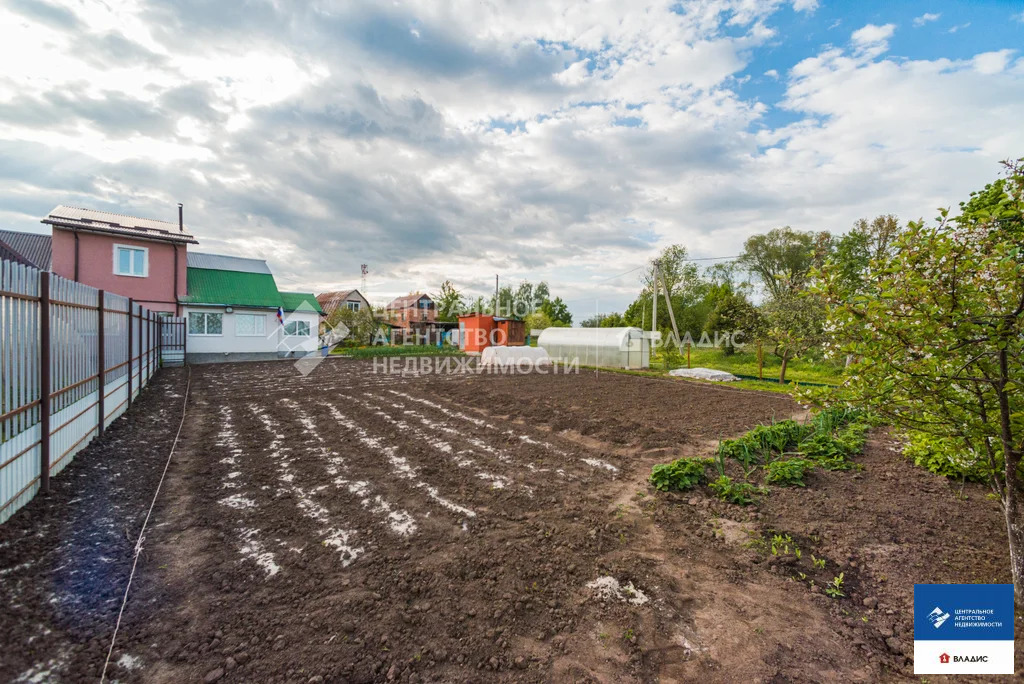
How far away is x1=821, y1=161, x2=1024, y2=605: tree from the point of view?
229 centimetres

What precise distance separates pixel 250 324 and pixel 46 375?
18.7 meters

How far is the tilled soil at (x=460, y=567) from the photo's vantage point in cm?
223

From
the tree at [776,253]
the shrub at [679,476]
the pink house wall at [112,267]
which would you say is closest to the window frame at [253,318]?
the pink house wall at [112,267]

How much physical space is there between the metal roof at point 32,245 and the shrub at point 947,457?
97.3 ft

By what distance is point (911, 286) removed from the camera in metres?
2.45

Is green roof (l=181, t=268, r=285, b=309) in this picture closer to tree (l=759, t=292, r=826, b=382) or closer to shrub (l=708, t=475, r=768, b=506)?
shrub (l=708, t=475, r=768, b=506)

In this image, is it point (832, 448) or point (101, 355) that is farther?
point (101, 355)

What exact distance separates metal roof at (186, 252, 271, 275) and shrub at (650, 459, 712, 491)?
79.3ft

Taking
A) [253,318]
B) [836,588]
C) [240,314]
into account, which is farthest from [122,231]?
[836,588]

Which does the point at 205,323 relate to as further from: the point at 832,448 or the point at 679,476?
the point at 832,448

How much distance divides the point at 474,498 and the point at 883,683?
3.28 m

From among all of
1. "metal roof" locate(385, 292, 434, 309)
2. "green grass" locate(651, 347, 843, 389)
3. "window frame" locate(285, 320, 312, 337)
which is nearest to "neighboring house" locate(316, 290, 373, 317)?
"metal roof" locate(385, 292, 434, 309)

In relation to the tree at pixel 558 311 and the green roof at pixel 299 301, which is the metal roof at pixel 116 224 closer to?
the green roof at pixel 299 301

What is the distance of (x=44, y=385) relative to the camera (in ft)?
13.1
